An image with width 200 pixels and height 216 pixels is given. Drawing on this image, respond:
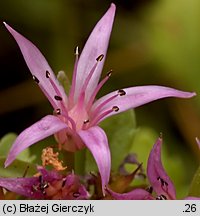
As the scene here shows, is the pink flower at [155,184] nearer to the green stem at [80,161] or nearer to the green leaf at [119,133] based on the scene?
the green stem at [80,161]

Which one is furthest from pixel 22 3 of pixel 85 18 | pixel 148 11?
pixel 148 11

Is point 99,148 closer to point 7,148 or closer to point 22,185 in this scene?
point 22,185

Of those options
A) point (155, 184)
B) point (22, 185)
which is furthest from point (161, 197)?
point (22, 185)

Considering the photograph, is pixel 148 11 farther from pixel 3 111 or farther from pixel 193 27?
pixel 3 111

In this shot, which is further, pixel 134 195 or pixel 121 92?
pixel 121 92

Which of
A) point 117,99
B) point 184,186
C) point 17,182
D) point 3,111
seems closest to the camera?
point 17,182

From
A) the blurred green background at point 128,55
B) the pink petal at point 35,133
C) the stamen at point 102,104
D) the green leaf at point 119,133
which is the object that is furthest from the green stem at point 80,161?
the blurred green background at point 128,55

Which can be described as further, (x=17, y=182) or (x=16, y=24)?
(x=16, y=24)
